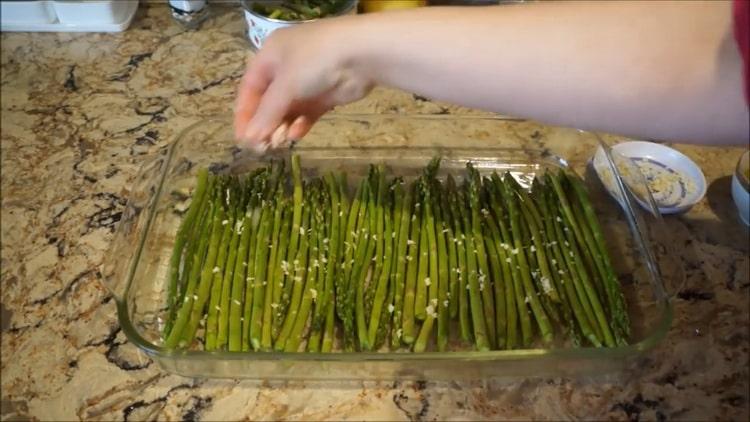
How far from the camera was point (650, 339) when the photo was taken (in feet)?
3.01

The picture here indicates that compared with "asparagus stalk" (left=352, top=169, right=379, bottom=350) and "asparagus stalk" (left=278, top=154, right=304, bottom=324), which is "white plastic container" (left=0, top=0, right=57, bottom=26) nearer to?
"asparagus stalk" (left=278, top=154, right=304, bottom=324)

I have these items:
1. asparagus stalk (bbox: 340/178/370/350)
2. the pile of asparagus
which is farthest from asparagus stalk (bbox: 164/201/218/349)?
asparagus stalk (bbox: 340/178/370/350)

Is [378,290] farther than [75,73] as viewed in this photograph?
No

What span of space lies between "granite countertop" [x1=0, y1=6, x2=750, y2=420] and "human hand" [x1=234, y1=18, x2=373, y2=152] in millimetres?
363

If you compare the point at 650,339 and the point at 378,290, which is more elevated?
the point at 650,339

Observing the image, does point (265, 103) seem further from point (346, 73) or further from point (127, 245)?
point (127, 245)

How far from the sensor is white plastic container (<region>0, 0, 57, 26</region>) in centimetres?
156

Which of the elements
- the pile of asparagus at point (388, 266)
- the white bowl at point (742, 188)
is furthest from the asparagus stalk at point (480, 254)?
the white bowl at point (742, 188)

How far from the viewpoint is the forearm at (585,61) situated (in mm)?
656

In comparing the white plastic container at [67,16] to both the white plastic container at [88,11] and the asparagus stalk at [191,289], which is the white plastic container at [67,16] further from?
the asparagus stalk at [191,289]

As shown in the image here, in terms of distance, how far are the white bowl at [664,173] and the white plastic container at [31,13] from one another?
1.28m

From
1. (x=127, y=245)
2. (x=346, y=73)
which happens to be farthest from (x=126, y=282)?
(x=346, y=73)

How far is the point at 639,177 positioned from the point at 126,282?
0.88 metres

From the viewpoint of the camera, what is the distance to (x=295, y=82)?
845mm
